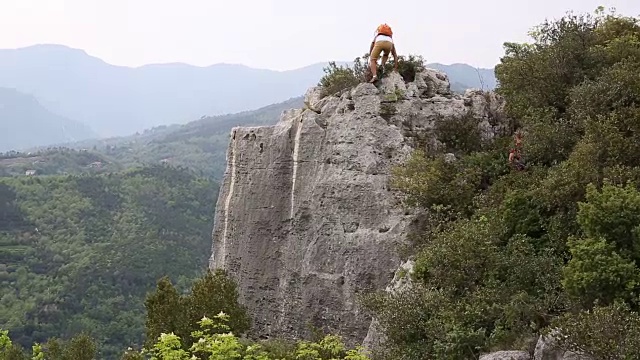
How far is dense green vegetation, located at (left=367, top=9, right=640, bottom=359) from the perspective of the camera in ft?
23.6

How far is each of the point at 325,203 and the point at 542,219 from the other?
5041 mm

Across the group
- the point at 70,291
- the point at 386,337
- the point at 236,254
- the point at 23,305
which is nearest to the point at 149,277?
the point at 70,291

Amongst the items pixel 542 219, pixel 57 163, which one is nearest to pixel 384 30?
pixel 542 219

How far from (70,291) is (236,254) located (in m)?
63.7

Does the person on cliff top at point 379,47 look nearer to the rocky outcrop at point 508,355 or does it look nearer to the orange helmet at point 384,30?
the orange helmet at point 384,30

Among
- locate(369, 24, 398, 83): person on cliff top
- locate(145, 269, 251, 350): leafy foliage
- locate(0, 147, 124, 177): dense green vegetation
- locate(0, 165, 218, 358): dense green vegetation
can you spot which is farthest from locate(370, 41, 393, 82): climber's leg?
locate(0, 147, 124, 177): dense green vegetation

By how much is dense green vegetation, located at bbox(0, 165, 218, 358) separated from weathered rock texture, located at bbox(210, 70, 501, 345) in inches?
1662

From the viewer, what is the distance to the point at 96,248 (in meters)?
84.3

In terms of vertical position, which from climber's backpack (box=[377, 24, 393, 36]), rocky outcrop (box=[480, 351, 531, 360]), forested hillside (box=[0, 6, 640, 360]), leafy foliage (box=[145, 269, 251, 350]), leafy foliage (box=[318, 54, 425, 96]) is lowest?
leafy foliage (box=[145, 269, 251, 350])

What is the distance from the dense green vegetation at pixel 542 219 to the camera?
23.6 ft

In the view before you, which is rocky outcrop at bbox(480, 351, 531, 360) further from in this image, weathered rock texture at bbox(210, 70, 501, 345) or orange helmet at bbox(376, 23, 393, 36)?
orange helmet at bbox(376, 23, 393, 36)

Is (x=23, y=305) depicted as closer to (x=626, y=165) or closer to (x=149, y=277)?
(x=149, y=277)

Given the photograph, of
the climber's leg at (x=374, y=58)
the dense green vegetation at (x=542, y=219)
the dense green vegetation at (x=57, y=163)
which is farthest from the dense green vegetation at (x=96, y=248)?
the dense green vegetation at (x=542, y=219)

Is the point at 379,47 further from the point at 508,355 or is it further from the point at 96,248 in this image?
the point at 96,248
